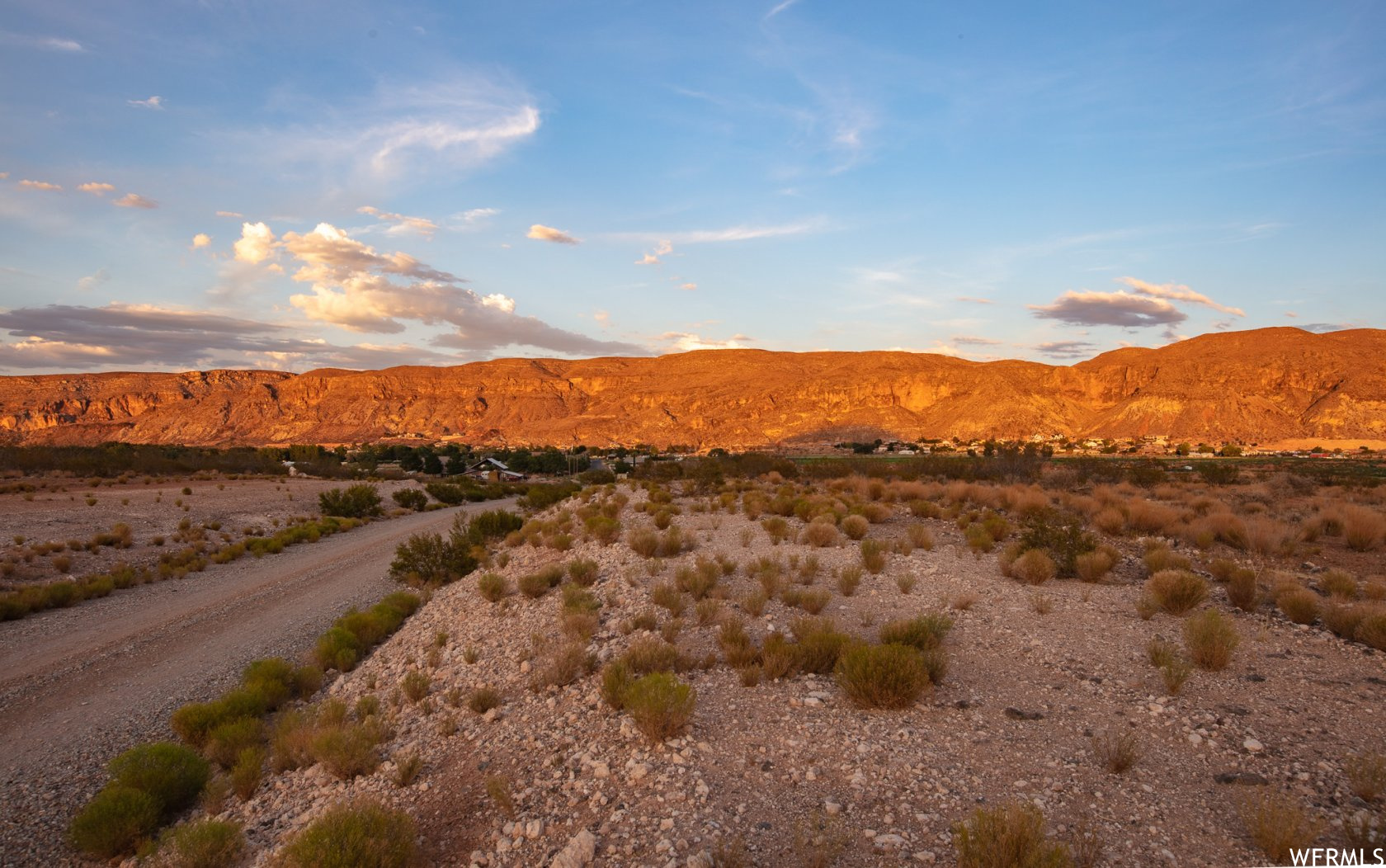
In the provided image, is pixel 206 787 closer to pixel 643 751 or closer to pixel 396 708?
pixel 396 708

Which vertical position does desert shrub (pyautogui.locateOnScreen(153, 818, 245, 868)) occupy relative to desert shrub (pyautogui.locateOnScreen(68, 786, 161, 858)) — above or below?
above

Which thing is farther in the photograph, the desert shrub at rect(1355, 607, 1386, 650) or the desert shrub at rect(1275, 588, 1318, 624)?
the desert shrub at rect(1275, 588, 1318, 624)

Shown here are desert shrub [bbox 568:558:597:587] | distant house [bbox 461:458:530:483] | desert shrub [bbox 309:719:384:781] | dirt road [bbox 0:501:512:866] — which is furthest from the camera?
distant house [bbox 461:458:530:483]

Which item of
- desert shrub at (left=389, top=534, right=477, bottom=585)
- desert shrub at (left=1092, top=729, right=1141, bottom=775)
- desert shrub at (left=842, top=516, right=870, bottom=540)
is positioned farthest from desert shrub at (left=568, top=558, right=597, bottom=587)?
desert shrub at (left=1092, top=729, right=1141, bottom=775)

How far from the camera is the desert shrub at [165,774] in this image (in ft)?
22.8

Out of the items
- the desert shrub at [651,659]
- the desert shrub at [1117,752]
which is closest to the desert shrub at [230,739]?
the desert shrub at [651,659]

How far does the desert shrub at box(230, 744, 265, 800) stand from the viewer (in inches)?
277

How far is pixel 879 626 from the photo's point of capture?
9.57 metres

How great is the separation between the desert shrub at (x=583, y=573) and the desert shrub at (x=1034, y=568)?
7.60m

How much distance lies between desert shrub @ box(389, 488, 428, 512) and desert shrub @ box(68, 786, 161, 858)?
3727 cm

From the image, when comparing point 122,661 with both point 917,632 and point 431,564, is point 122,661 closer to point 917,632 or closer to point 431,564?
point 431,564

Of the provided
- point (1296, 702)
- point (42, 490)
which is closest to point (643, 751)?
point (1296, 702)

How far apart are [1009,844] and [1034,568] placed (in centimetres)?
866

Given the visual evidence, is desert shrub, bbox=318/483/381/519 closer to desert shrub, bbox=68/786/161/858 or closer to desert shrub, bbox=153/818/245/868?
desert shrub, bbox=68/786/161/858
